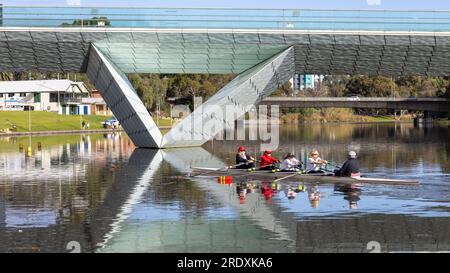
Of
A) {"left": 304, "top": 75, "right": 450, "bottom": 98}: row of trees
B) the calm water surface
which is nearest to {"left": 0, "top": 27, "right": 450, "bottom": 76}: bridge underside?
the calm water surface

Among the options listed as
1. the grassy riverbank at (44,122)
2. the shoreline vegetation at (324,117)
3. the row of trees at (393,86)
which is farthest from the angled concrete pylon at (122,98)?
the row of trees at (393,86)

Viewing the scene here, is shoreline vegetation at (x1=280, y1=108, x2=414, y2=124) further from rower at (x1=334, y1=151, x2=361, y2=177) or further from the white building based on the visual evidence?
rower at (x1=334, y1=151, x2=361, y2=177)

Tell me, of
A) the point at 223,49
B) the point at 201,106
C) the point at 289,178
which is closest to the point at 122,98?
the point at 201,106

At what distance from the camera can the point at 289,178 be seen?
1385 inches

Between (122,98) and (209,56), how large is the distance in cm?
726

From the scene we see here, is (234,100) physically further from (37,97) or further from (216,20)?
(37,97)

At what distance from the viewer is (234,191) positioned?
106 feet

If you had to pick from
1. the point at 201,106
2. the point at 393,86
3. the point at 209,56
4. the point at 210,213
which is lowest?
the point at 210,213

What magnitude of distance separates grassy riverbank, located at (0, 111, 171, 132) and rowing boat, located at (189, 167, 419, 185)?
68786 mm

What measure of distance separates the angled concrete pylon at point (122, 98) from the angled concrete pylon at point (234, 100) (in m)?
1.99

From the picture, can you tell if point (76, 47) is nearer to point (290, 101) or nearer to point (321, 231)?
point (321, 231)

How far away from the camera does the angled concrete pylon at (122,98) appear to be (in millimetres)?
54625

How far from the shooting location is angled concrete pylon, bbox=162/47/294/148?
5575 centimetres
